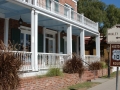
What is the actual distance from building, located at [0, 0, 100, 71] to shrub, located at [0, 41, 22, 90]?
1282 mm

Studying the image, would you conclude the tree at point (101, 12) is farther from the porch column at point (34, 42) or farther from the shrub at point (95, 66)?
the porch column at point (34, 42)

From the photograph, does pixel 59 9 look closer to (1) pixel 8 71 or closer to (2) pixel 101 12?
(1) pixel 8 71

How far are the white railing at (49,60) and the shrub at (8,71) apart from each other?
5.09m

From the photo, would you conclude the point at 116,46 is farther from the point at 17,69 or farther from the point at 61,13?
the point at 61,13

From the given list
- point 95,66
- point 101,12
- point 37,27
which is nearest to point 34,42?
point 37,27

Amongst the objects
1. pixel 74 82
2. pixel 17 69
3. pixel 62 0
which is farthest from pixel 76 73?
pixel 62 0

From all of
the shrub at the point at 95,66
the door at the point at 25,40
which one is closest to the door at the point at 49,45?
the door at the point at 25,40

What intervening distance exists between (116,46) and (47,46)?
13.3 metres

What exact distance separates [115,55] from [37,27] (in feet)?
21.1

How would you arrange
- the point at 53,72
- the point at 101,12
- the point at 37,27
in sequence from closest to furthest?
the point at 53,72 < the point at 37,27 < the point at 101,12

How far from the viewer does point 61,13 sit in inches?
699

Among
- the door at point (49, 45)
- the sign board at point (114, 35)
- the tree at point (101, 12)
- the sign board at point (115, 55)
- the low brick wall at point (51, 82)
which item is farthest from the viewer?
the tree at point (101, 12)

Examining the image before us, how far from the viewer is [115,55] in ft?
27.0

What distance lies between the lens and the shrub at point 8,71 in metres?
8.19
